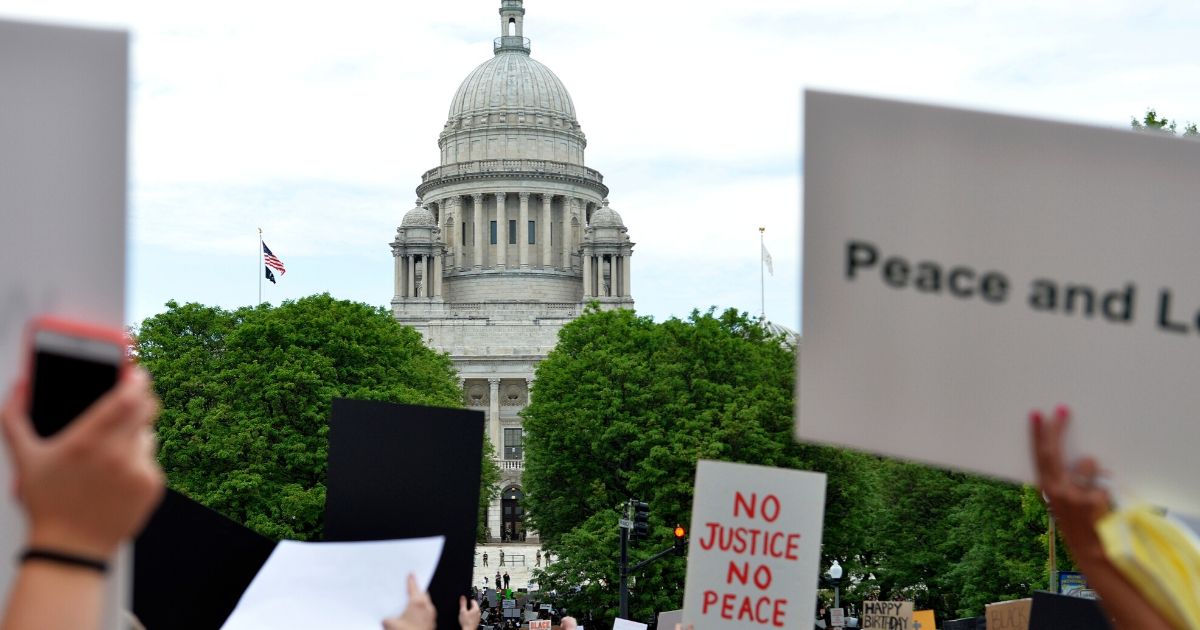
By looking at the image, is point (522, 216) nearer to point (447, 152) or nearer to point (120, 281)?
point (447, 152)

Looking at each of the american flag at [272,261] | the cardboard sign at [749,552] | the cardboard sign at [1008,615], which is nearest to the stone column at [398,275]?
the american flag at [272,261]

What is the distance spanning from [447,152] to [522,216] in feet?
30.6

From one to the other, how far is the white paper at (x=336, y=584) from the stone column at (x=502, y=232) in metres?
118

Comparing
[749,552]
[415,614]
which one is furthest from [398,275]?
[415,614]

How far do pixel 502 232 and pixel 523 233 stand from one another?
1544 mm

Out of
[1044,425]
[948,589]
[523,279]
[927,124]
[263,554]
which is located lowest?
[948,589]

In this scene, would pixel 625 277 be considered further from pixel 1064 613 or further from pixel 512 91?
pixel 1064 613

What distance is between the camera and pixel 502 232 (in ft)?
411

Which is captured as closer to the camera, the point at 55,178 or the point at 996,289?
the point at 55,178

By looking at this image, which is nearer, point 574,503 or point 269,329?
point 574,503

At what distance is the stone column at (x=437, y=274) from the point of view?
394 feet

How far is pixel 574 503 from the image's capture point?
157 ft

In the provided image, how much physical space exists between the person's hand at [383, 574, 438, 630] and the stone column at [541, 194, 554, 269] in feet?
392

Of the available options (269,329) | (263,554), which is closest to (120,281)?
(263,554)
